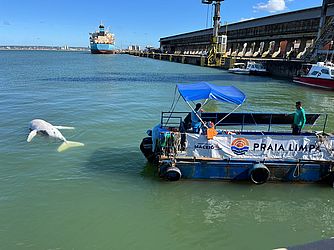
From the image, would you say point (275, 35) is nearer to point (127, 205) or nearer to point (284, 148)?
point (284, 148)

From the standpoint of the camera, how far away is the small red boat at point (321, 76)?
39.4 m

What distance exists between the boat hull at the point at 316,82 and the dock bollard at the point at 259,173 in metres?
32.8

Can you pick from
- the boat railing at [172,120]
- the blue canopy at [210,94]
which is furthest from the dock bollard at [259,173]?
the boat railing at [172,120]

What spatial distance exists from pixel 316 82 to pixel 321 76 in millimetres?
987

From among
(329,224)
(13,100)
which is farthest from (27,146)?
(13,100)

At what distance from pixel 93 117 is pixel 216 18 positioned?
220 feet

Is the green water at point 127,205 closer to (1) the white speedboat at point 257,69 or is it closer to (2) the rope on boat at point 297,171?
(2) the rope on boat at point 297,171

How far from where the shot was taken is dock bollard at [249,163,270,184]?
1115 centimetres

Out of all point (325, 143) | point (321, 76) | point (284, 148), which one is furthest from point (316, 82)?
point (284, 148)

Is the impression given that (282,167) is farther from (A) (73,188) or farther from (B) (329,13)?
(B) (329,13)

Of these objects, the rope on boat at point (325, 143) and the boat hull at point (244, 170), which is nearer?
the boat hull at point (244, 170)

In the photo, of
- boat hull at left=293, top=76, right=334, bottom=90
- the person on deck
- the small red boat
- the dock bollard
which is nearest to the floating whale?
the person on deck

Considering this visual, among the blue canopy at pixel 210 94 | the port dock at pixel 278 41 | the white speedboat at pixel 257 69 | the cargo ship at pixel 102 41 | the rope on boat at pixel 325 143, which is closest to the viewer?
the rope on boat at pixel 325 143

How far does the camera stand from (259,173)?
11.2m
